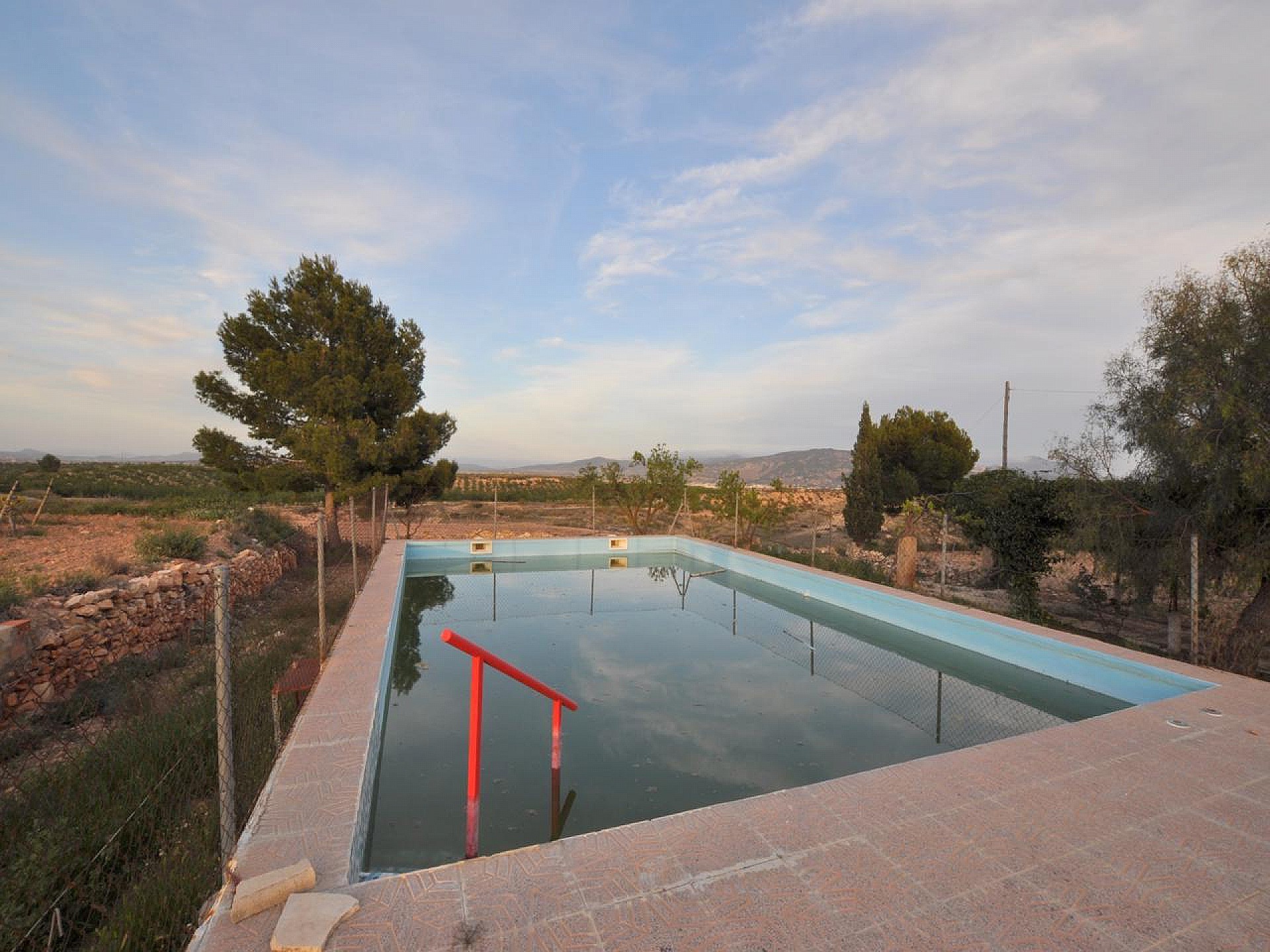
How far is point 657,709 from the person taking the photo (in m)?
4.62

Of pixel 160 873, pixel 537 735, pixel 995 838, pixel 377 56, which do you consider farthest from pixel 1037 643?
pixel 377 56

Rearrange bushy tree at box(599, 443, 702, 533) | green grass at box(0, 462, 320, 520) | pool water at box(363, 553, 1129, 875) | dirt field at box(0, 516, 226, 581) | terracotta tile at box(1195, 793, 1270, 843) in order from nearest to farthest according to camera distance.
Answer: terracotta tile at box(1195, 793, 1270, 843) < pool water at box(363, 553, 1129, 875) < dirt field at box(0, 516, 226, 581) < green grass at box(0, 462, 320, 520) < bushy tree at box(599, 443, 702, 533)

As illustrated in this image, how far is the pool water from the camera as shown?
3.24 m

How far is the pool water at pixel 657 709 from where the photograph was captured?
3.24 m

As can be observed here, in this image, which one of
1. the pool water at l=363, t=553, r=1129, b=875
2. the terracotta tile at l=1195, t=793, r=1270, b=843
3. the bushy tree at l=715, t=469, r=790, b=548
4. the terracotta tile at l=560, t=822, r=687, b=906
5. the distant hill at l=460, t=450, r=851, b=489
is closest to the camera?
the terracotta tile at l=560, t=822, r=687, b=906

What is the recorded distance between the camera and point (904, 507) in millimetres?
9867

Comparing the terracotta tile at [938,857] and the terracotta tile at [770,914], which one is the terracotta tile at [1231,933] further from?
the terracotta tile at [770,914]

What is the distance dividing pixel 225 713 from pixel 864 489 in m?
16.3

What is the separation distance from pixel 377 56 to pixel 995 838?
10.8 meters

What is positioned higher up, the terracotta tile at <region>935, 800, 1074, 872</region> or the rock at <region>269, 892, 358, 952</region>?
the rock at <region>269, 892, 358, 952</region>

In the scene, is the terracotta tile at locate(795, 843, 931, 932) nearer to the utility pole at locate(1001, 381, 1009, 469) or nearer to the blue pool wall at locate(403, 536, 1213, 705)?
the blue pool wall at locate(403, 536, 1213, 705)

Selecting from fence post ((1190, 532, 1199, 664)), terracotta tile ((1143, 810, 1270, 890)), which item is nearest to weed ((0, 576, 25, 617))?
terracotta tile ((1143, 810, 1270, 890))

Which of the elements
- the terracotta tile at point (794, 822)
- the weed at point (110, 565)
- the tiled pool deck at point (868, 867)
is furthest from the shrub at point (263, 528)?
the terracotta tile at point (794, 822)

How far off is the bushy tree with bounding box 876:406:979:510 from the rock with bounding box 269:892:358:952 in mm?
17313
